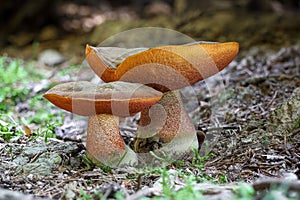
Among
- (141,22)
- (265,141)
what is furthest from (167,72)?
(141,22)

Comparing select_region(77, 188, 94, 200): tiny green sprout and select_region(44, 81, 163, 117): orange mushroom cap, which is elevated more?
select_region(44, 81, 163, 117): orange mushroom cap

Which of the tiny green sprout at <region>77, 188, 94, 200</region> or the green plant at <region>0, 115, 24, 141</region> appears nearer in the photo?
the tiny green sprout at <region>77, 188, 94, 200</region>

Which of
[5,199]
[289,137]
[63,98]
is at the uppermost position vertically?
[63,98]

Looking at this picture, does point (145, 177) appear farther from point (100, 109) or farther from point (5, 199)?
point (5, 199)

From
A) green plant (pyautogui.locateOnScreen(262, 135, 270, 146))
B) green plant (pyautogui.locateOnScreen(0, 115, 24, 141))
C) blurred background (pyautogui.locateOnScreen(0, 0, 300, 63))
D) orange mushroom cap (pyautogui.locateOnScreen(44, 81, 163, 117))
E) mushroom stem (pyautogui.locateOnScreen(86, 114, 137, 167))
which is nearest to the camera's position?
orange mushroom cap (pyautogui.locateOnScreen(44, 81, 163, 117))

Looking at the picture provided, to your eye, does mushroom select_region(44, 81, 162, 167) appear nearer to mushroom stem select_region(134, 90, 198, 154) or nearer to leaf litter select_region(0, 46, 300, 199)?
leaf litter select_region(0, 46, 300, 199)

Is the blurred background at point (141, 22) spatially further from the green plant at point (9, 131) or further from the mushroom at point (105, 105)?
the mushroom at point (105, 105)

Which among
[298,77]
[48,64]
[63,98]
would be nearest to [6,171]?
[63,98]

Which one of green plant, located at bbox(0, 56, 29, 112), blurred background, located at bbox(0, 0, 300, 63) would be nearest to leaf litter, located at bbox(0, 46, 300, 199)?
green plant, located at bbox(0, 56, 29, 112)
